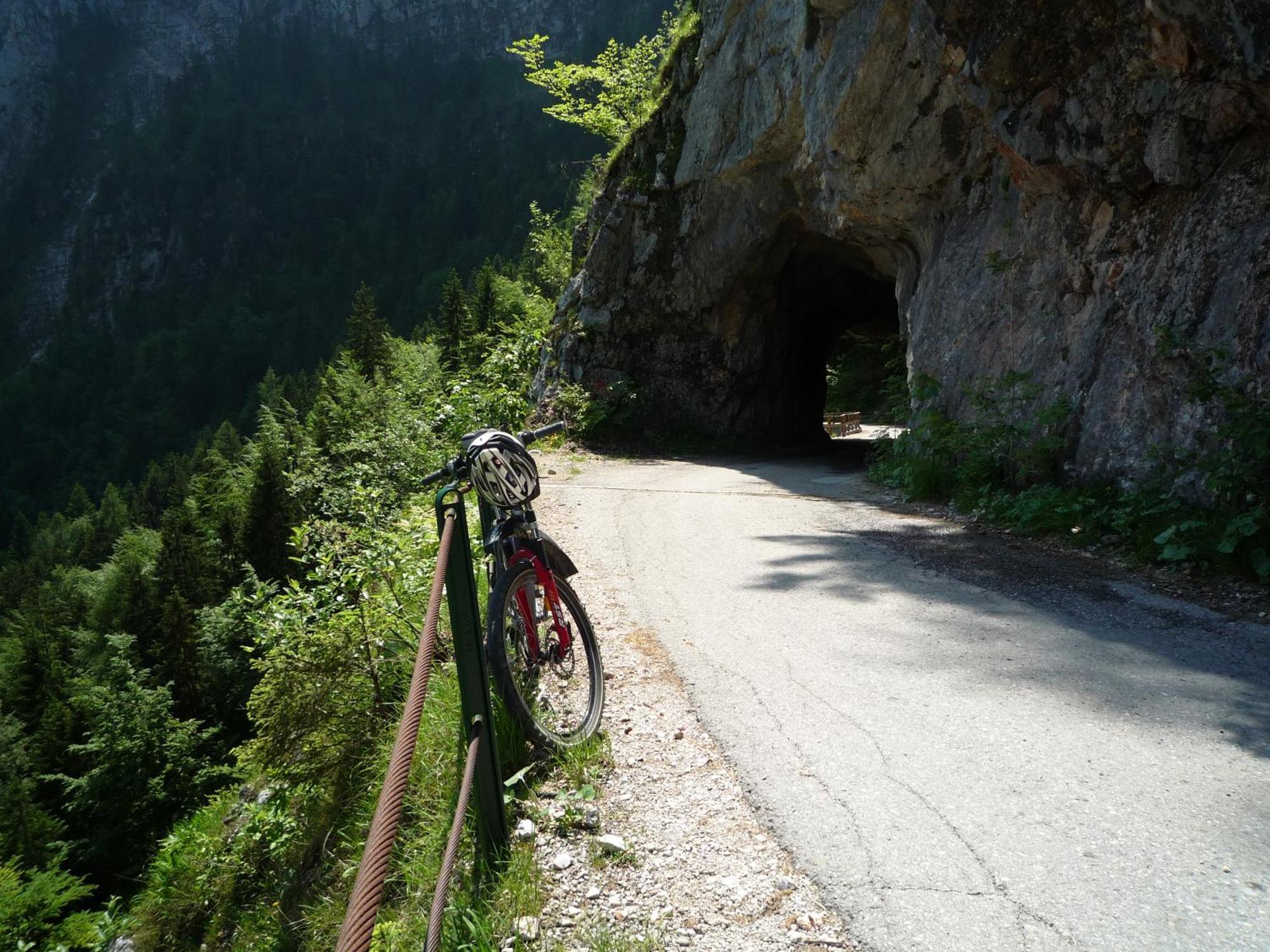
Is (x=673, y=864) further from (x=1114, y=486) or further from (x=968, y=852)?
(x=1114, y=486)

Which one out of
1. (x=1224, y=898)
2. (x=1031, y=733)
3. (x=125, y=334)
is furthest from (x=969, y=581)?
(x=125, y=334)

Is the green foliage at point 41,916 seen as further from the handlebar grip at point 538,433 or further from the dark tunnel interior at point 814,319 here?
the dark tunnel interior at point 814,319

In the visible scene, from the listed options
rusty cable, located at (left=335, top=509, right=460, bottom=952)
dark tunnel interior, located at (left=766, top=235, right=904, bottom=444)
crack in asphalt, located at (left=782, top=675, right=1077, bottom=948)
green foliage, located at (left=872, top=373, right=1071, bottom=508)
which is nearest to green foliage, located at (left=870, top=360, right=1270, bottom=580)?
green foliage, located at (left=872, top=373, right=1071, bottom=508)

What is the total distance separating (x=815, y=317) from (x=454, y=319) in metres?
21.0

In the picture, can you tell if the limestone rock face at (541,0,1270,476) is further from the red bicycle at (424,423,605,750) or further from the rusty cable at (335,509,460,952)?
the rusty cable at (335,509,460,952)

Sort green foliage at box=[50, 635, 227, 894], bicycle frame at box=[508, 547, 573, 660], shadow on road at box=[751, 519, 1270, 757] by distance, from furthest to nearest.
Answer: green foliage at box=[50, 635, 227, 894], shadow on road at box=[751, 519, 1270, 757], bicycle frame at box=[508, 547, 573, 660]

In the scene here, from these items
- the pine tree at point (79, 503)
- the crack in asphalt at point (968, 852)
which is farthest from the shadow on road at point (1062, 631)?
the pine tree at point (79, 503)

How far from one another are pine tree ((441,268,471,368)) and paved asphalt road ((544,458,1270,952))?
26374 mm

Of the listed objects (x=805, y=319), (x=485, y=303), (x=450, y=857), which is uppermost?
(x=485, y=303)

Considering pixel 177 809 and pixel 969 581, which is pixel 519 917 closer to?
pixel 969 581

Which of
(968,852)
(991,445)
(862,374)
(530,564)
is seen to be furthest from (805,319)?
(968,852)

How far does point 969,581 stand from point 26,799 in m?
27.5

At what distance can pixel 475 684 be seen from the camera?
2555 mm

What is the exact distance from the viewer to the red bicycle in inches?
127
